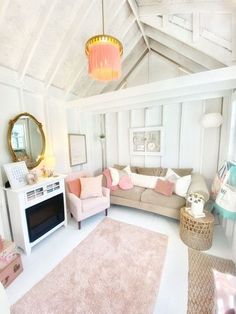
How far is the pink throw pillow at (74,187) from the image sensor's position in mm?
2736

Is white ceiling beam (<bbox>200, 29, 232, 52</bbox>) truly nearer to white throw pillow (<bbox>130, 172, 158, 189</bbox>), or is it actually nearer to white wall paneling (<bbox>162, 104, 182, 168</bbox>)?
white wall paneling (<bbox>162, 104, 182, 168</bbox>)

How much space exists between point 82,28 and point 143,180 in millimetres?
2803

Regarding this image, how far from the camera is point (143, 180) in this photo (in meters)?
3.26

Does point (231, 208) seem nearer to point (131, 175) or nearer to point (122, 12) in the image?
point (131, 175)

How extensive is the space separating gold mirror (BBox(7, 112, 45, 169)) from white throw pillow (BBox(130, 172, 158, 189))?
1.90 metres

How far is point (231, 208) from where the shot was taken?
184 centimetres

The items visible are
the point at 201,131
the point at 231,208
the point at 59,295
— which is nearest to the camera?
the point at 59,295

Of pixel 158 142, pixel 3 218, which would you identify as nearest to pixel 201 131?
pixel 158 142

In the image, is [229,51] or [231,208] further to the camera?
[229,51]

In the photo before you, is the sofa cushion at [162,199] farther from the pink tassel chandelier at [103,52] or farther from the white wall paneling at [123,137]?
the pink tassel chandelier at [103,52]

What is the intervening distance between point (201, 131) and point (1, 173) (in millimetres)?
3525

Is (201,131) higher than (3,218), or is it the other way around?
(201,131)

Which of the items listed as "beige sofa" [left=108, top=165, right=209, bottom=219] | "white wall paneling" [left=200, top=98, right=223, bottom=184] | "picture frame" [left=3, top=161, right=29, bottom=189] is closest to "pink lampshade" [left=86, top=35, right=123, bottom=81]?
"picture frame" [left=3, top=161, right=29, bottom=189]

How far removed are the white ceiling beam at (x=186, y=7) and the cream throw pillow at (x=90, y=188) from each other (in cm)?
277
